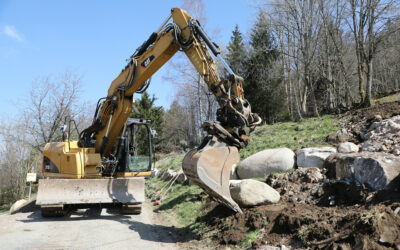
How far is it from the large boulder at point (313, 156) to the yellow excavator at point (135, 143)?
2.79 meters

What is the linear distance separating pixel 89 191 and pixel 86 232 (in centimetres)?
167

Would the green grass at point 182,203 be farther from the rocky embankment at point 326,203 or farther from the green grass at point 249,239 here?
the green grass at point 249,239

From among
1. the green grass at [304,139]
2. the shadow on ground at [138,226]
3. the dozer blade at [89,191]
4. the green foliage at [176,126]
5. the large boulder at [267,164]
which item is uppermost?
the green foliage at [176,126]

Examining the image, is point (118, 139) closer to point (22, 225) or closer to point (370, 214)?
point (22, 225)

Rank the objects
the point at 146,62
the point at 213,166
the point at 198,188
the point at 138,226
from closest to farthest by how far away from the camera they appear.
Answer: the point at 213,166
the point at 138,226
the point at 146,62
the point at 198,188

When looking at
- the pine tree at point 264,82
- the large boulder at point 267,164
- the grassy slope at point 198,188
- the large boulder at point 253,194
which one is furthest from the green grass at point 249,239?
the pine tree at point 264,82

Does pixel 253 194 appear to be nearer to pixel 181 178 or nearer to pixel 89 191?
pixel 89 191

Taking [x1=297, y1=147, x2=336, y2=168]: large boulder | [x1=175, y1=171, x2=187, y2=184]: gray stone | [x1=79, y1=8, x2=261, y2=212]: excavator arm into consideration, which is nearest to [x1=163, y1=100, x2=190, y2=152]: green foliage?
[x1=175, y1=171, x2=187, y2=184]: gray stone

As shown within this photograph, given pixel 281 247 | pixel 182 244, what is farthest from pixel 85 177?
pixel 281 247

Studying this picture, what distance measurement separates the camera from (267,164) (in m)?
8.78

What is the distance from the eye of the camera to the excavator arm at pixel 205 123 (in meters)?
5.71

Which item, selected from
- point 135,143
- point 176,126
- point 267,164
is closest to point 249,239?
point 267,164

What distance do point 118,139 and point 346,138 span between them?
701 centimetres

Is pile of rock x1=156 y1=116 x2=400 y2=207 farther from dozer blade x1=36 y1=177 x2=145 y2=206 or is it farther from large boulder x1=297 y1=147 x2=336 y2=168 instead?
dozer blade x1=36 y1=177 x2=145 y2=206
